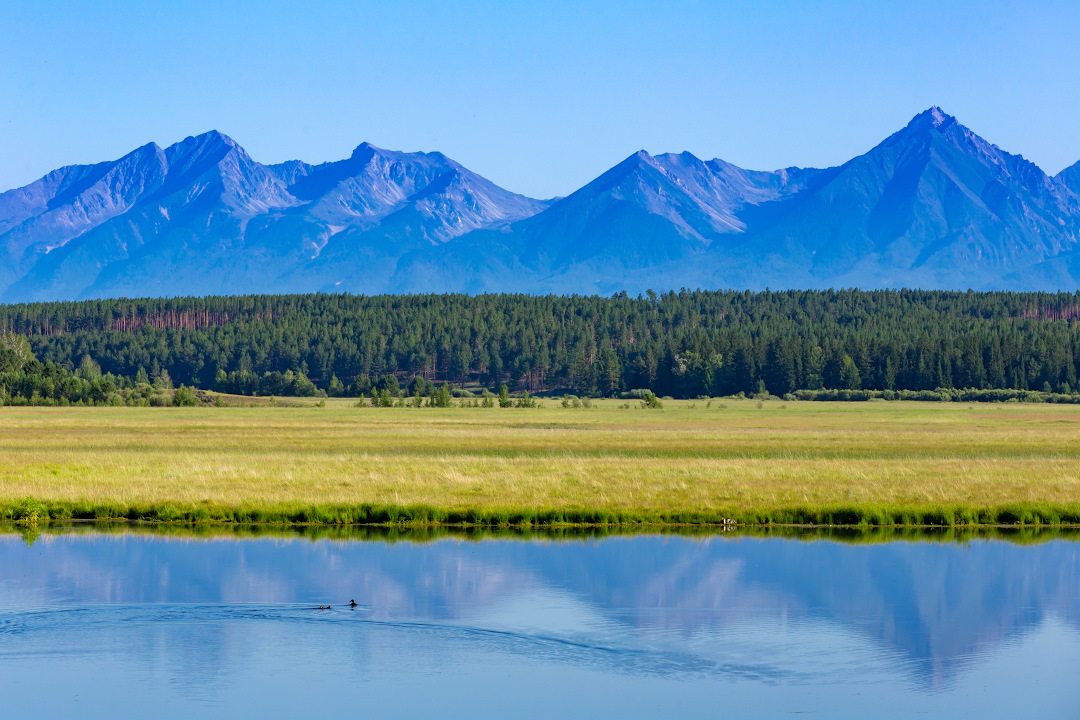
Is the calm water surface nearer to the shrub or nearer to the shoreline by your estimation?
the shoreline

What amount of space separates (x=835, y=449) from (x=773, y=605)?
128ft

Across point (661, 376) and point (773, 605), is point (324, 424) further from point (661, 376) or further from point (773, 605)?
point (661, 376)

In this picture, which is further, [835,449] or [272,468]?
[835,449]

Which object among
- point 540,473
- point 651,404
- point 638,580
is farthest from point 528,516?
point 651,404

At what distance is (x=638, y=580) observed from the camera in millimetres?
28188

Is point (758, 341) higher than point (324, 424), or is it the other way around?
point (758, 341)

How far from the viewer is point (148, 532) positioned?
34.8 m

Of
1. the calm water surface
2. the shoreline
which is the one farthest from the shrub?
the calm water surface

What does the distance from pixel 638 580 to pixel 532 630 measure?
5514 mm

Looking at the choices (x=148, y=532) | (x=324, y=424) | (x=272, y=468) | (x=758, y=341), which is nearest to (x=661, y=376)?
(x=758, y=341)

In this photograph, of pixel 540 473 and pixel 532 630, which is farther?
pixel 540 473

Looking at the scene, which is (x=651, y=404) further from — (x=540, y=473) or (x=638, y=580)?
(x=638, y=580)

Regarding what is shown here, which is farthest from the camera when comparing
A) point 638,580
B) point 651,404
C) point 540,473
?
point 651,404

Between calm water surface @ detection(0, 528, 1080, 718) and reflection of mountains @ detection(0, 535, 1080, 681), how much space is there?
0.09 metres
